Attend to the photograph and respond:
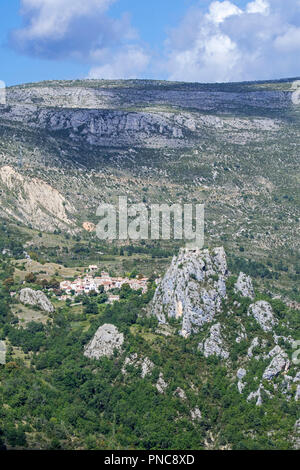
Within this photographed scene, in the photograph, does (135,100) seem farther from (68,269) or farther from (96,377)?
(96,377)

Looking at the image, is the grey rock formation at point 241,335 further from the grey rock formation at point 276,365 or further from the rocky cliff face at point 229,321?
the grey rock formation at point 276,365

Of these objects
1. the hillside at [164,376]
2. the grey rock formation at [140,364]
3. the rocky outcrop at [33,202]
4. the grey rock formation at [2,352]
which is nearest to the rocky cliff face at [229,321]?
the hillside at [164,376]

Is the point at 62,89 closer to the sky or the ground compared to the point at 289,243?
closer to the sky

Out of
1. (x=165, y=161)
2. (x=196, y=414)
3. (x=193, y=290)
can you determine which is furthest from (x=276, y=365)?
(x=165, y=161)

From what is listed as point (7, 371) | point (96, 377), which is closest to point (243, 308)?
point (96, 377)

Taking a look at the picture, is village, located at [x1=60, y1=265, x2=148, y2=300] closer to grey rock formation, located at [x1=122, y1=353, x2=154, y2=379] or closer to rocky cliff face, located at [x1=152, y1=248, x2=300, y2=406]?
rocky cliff face, located at [x1=152, y1=248, x2=300, y2=406]

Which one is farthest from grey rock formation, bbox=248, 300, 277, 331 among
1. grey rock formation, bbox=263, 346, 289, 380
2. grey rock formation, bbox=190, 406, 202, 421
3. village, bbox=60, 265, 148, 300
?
village, bbox=60, 265, 148, 300
